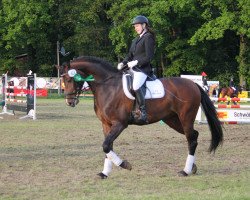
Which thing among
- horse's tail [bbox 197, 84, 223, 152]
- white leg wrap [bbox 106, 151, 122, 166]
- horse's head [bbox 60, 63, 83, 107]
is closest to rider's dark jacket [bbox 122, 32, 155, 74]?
horse's head [bbox 60, 63, 83, 107]

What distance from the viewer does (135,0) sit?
56.3 metres

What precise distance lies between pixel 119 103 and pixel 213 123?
2.18 m

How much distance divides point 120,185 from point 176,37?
164 ft

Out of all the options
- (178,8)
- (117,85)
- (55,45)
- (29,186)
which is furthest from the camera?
(55,45)

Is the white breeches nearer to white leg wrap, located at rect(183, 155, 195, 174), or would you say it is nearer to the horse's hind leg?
the horse's hind leg

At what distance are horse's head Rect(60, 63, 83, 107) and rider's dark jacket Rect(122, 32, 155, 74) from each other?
1152 millimetres

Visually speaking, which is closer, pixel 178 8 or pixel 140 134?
pixel 140 134

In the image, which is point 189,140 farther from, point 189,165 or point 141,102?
point 141,102

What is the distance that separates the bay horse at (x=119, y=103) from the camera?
10.1 meters

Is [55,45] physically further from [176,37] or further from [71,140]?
[71,140]

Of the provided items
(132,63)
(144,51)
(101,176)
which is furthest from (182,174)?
(144,51)

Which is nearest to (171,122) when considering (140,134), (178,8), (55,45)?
(140,134)

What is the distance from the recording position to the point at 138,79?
10.3 metres

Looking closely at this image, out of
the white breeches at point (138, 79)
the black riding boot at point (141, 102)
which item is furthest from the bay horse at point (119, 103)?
the white breeches at point (138, 79)
